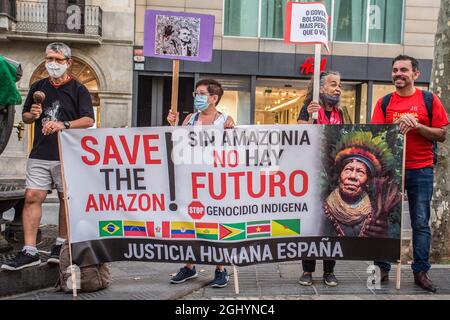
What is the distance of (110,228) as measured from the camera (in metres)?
4.73

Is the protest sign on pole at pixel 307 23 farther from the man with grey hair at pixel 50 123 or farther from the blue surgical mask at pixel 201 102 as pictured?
the man with grey hair at pixel 50 123

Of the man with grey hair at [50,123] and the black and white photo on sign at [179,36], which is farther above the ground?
the black and white photo on sign at [179,36]

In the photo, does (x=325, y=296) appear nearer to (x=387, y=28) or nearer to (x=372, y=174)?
(x=372, y=174)

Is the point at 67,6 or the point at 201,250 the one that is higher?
the point at 67,6

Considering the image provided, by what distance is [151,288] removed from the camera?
4.88m

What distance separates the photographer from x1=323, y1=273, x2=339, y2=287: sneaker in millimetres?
4992

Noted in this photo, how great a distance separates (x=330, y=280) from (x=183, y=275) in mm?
1398

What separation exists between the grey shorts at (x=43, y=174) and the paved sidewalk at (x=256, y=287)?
0.94 metres

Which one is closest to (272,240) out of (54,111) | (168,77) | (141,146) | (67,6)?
(141,146)

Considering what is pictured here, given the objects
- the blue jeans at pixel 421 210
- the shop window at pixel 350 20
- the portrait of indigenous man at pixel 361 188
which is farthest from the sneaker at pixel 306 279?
the shop window at pixel 350 20

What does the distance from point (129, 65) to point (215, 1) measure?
12.7 ft

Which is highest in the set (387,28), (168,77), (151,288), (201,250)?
(387,28)

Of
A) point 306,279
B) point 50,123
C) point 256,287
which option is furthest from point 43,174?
point 306,279

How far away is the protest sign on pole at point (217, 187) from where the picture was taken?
4.68 m
